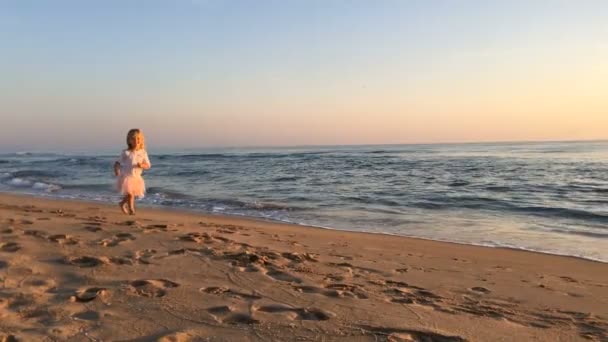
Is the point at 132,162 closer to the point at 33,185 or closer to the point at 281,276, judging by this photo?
the point at 281,276

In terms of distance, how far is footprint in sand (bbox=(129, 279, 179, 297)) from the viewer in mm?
3613

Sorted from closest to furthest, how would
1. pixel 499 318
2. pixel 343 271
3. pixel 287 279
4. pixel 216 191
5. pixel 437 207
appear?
pixel 499 318 → pixel 287 279 → pixel 343 271 → pixel 437 207 → pixel 216 191

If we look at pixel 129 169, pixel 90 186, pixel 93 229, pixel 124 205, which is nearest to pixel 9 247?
pixel 93 229

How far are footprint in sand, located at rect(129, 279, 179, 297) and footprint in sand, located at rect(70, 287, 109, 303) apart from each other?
0.68 ft

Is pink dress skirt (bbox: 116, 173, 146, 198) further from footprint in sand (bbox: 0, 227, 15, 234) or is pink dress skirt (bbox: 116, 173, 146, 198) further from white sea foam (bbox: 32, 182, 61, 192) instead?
white sea foam (bbox: 32, 182, 61, 192)

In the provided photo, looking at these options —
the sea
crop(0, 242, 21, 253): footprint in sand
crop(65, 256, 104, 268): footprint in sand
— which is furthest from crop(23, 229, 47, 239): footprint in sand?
the sea

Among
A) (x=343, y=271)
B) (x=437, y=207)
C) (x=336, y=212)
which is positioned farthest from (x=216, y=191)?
(x=343, y=271)

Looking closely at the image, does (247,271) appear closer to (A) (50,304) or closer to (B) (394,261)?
(A) (50,304)

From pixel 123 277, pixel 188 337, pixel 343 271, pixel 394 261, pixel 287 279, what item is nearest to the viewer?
pixel 188 337

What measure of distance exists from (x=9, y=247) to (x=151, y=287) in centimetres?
209

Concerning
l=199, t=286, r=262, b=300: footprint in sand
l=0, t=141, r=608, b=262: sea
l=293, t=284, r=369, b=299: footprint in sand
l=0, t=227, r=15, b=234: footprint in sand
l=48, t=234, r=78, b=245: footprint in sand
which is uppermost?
l=0, t=227, r=15, b=234: footprint in sand

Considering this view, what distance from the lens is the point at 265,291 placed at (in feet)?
12.8

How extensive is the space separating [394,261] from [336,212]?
5595 millimetres

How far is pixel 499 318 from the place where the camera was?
12.2 feet
